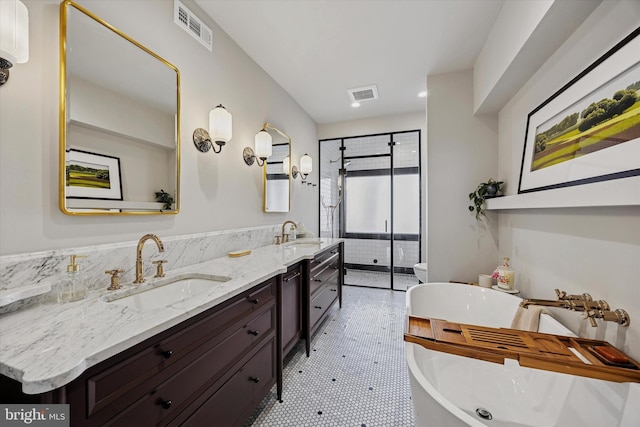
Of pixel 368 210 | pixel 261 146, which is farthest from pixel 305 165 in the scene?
pixel 368 210

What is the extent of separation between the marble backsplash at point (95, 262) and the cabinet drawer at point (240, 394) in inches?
30.4

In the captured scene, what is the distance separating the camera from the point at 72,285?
3.44ft

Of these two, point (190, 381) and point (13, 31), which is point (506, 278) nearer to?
point (190, 381)

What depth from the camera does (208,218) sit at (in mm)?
1920

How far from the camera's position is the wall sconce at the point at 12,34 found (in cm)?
83

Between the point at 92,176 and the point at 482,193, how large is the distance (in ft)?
9.61

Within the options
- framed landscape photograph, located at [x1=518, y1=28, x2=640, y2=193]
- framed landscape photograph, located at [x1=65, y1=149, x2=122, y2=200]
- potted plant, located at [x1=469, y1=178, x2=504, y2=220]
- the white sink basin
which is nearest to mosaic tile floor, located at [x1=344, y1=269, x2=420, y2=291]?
potted plant, located at [x1=469, y1=178, x2=504, y2=220]

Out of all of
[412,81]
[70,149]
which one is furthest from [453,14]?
[70,149]

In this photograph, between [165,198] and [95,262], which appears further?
[165,198]

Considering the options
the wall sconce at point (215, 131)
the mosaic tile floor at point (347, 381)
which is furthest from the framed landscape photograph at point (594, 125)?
the wall sconce at point (215, 131)

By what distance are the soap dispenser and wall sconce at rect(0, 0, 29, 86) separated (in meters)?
0.75

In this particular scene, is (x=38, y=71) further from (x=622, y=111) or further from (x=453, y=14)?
(x=453, y=14)

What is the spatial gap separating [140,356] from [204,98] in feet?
5.83

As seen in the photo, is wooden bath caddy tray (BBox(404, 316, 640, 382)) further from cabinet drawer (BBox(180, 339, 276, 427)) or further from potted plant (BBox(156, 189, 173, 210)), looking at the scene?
potted plant (BBox(156, 189, 173, 210))
